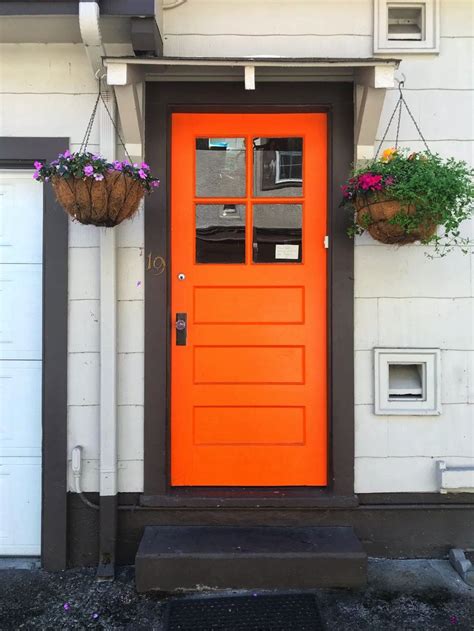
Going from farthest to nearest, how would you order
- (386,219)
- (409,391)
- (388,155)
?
(409,391), (388,155), (386,219)

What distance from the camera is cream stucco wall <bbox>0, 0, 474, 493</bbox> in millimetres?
3051

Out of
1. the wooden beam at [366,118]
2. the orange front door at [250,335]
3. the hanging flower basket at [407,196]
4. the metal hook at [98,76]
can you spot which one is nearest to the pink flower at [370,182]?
the hanging flower basket at [407,196]

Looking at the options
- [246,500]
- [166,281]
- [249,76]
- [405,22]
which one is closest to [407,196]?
[249,76]

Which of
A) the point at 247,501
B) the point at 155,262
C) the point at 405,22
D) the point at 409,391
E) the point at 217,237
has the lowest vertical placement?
the point at 247,501

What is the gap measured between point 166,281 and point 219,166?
0.75m

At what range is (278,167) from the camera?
126 inches

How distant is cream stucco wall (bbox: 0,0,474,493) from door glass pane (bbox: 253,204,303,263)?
373 millimetres

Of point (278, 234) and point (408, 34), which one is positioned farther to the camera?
point (278, 234)

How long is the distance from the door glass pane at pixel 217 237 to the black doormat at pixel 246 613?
71.7 inches

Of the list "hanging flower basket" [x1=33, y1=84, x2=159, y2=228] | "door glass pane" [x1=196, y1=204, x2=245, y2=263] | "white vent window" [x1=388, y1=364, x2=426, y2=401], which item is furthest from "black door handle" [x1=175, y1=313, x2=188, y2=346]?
"white vent window" [x1=388, y1=364, x2=426, y2=401]

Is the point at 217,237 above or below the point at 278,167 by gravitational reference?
below

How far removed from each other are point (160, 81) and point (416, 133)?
1.49m

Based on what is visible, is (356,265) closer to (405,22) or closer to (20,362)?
(405,22)

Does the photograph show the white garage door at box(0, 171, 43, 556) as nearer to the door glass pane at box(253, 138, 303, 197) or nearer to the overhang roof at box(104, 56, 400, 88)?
the overhang roof at box(104, 56, 400, 88)
